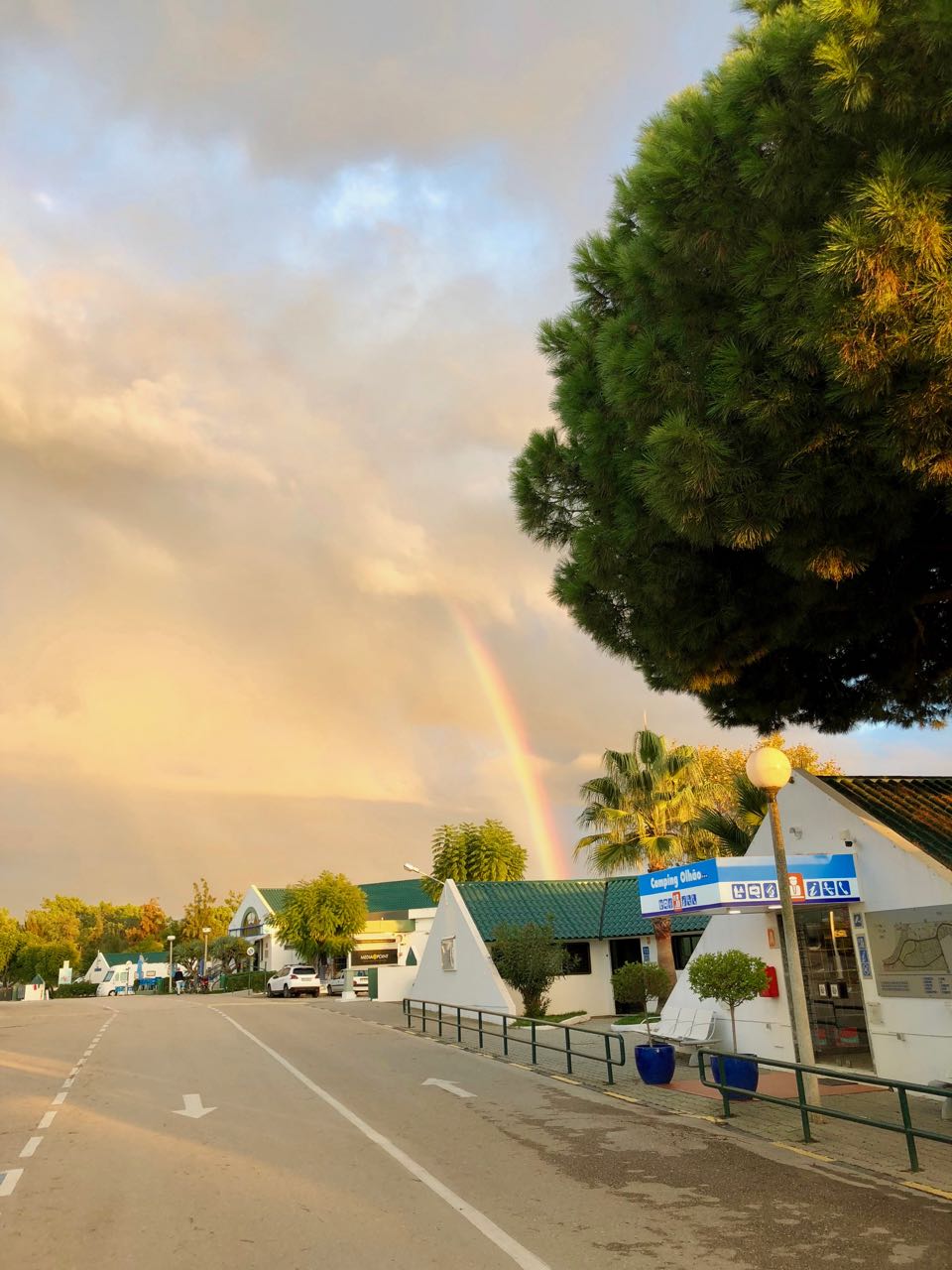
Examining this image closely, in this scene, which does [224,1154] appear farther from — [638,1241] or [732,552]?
[732,552]

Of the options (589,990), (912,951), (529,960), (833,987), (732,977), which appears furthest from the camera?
(589,990)

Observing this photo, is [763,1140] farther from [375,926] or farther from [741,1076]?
[375,926]

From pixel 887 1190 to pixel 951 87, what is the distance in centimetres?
915

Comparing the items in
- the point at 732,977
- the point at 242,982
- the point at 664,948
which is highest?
the point at 242,982

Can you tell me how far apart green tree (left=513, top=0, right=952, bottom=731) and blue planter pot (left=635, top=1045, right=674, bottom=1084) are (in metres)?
6.10

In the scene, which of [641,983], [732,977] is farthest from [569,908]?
[732,977]

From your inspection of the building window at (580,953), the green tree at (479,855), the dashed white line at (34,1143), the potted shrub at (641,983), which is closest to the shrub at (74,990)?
the green tree at (479,855)

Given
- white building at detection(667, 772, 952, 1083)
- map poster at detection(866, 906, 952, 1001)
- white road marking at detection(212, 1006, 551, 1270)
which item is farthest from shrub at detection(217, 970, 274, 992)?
map poster at detection(866, 906, 952, 1001)

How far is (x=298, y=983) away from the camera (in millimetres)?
55219

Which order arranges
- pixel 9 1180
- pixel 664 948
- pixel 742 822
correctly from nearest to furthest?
pixel 9 1180, pixel 742 822, pixel 664 948

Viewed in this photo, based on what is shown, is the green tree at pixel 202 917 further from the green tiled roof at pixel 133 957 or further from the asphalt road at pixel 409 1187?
the asphalt road at pixel 409 1187

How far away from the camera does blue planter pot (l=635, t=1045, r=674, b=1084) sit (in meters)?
15.0

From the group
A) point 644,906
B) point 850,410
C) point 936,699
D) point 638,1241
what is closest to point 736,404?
point 850,410

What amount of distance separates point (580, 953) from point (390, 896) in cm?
4895
